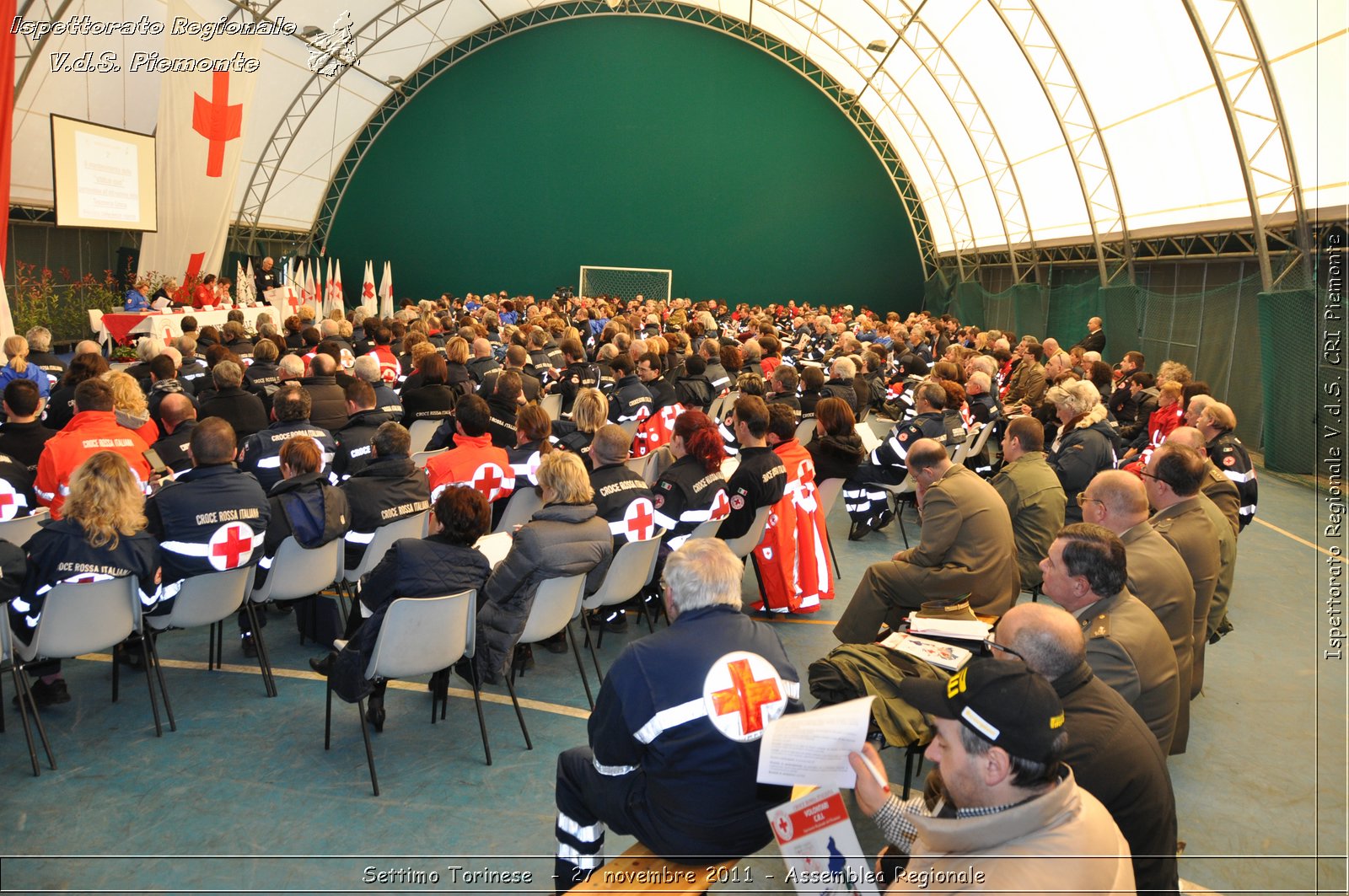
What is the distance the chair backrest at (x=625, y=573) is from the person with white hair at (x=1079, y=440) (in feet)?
10.7

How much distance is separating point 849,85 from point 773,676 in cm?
2376

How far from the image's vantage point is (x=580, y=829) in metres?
3.00

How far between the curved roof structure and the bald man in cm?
859

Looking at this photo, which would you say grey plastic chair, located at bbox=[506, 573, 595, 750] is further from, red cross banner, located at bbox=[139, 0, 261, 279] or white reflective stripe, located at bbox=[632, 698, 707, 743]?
red cross banner, located at bbox=[139, 0, 261, 279]

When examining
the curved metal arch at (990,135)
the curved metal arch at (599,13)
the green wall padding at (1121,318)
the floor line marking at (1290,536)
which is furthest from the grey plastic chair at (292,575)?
the curved metal arch at (599,13)

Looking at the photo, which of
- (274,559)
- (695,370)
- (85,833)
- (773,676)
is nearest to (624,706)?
(773,676)

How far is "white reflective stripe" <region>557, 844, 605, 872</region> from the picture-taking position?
3.00 m

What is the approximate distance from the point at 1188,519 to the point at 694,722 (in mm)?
3202

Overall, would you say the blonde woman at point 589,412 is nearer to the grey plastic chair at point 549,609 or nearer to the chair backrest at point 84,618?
the grey plastic chair at point 549,609

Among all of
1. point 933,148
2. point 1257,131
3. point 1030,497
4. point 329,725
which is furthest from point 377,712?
point 933,148

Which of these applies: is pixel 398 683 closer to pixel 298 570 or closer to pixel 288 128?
pixel 298 570

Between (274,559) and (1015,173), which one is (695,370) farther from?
(1015,173)

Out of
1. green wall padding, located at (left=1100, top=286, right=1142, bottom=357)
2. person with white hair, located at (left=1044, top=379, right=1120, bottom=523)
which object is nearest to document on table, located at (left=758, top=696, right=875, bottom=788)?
person with white hair, located at (left=1044, top=379, right=1120, bottom=523)

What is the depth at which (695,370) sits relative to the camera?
30.9 ft
